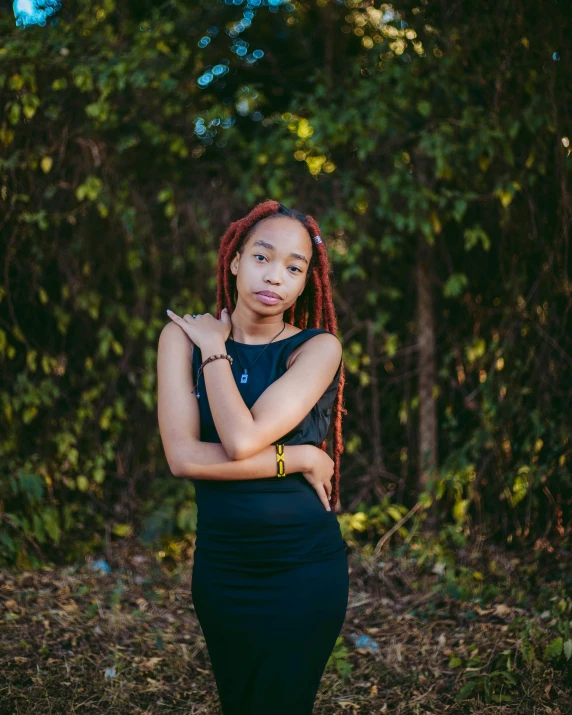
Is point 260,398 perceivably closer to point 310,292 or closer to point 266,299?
point 266,299

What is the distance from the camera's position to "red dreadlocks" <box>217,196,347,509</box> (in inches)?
84.2

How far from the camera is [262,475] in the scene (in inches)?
72.5

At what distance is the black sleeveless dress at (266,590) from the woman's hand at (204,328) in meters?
0.17

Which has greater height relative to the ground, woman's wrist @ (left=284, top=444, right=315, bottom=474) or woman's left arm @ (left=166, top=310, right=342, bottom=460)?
woman's left arm @ (left=166, top=310, right=342, bottom=460)

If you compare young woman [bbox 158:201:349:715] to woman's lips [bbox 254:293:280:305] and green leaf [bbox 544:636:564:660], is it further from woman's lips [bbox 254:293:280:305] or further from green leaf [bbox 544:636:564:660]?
green leaf [bbox 544:636:564:660]

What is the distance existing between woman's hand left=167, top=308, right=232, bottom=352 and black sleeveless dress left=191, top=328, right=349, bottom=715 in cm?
17

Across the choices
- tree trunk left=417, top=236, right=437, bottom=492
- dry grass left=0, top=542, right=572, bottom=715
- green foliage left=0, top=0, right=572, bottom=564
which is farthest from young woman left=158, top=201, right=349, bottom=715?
tree trunk left=417, top=236, right=437, bottom=492

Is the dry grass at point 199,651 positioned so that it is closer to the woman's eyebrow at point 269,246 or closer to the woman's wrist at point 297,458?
the woman's wrist at point 297,458

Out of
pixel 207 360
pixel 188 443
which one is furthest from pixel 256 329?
pixel 188 443

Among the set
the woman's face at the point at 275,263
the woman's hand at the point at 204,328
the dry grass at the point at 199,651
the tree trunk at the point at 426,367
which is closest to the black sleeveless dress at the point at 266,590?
the woman's hand at the point at 204,328

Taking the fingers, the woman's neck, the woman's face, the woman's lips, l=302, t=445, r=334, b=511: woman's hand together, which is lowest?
the fingers

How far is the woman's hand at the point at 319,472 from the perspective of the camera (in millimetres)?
1902

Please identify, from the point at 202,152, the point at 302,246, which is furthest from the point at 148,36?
the point at 302,246

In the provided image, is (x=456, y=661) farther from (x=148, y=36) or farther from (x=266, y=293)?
(x=148, y=36)
